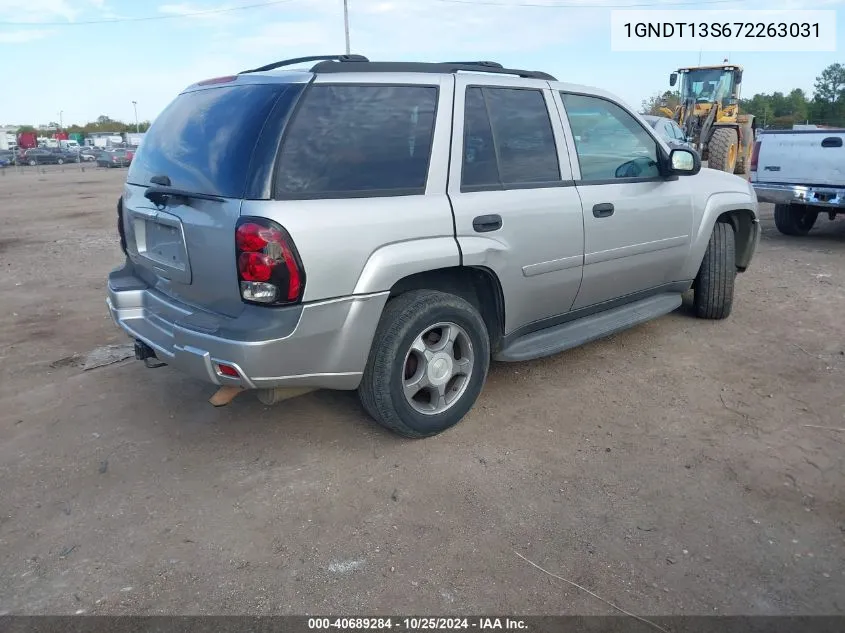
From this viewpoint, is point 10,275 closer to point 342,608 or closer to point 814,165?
point 342,608

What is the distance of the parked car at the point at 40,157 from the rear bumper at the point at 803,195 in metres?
45.9

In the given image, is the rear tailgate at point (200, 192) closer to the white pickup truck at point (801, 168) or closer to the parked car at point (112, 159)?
the white pickup truck at point (801, 168)

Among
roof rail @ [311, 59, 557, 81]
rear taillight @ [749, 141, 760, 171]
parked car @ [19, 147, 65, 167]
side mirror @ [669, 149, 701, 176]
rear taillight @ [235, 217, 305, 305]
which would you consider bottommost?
rear taillight @ [235, 217, 305, 305]

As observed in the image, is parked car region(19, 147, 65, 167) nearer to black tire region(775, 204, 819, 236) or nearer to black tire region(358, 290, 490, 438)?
black tire region(775, 204, 819, 236)

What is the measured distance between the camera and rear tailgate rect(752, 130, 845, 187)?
8336 millimetres

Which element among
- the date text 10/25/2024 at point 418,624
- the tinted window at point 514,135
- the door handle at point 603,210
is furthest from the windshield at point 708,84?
the date text 10/25/2024 at point 418,624

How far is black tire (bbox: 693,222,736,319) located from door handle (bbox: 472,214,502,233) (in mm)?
2442

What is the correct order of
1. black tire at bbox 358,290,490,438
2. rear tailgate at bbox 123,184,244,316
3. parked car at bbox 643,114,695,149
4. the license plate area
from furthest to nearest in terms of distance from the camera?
1. parked car at bbox 643,114,695,149
2. black tire at bbox 358,290,490,438
3. the license plate area
4. rear tailgate at bbox 123,184,244,316

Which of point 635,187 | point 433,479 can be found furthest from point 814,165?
point 433,479

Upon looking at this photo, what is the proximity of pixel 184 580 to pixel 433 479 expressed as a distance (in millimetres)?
1212

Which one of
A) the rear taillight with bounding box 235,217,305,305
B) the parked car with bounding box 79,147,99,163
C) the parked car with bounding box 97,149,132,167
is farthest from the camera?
the parked car with bounding box 79,147,99,163

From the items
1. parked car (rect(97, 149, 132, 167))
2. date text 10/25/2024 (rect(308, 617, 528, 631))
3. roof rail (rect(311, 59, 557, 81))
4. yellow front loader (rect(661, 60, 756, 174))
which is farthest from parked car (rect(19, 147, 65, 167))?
date text 10/25/2024 (rect(308, 617, 528, 631))

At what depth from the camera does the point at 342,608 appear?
250 cm

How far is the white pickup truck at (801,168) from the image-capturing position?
8.35 meters
